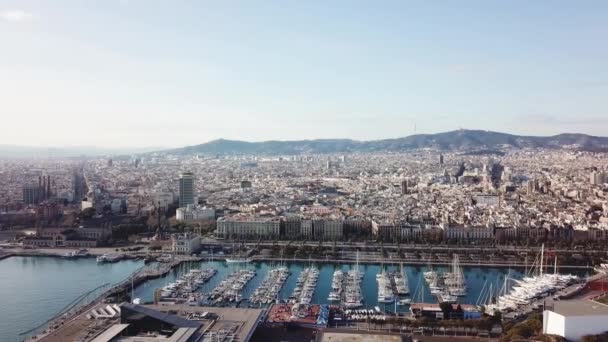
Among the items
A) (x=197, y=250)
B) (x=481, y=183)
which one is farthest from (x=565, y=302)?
(x=481, y=183)

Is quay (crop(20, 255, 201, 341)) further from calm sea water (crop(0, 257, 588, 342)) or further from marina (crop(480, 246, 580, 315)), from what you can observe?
marina (crop(480, 246, 580, 315))

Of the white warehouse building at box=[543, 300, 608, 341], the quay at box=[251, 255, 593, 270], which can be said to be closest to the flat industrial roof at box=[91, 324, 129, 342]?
the white warehouse building at box=[543, 300, 608, 341]

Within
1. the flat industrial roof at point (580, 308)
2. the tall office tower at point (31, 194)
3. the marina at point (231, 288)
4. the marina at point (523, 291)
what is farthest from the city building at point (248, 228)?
the flat industrial roof at point (580, 308)

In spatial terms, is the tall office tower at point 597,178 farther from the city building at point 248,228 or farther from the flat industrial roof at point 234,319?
the flat industrial roof at point 234,319

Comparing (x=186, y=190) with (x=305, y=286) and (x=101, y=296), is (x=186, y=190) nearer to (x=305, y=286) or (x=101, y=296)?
(x=101, y=296)

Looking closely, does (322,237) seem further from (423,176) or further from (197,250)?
(423,176)
